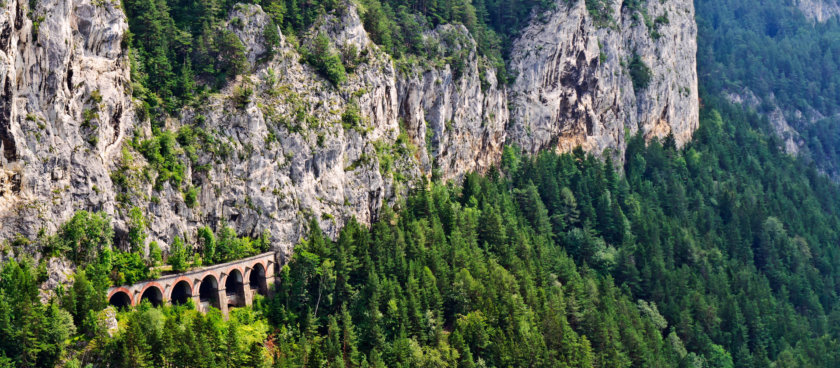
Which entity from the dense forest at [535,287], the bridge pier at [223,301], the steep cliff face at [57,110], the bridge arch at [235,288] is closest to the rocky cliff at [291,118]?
the steep cliff face at [57,110]

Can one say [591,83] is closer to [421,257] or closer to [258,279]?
[421,257]

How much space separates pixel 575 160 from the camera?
15675cm

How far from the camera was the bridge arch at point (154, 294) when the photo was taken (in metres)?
95.7

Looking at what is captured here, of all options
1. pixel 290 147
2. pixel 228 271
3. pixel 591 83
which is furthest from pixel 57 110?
pixel 591 83

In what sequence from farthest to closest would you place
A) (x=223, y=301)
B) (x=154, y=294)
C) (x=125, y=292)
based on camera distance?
(x=223, y=301) < (x=154, y=294) < (x=125, y=292)

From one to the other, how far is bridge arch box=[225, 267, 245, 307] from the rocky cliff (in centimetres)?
560

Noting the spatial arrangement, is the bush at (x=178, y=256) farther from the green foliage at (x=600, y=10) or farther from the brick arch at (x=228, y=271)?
the green foliage at (x=600, y=10)

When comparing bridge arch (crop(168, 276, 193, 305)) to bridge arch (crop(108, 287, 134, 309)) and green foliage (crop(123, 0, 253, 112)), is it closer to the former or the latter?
bridge arch (crop(108, 287, 134, 309))

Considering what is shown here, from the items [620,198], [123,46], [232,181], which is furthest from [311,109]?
[620,198]

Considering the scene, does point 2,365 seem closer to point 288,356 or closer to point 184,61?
point 288,356

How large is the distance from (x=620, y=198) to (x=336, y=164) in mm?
56499

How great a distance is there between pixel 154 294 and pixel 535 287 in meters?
46.8

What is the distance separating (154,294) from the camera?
9656 centimetres

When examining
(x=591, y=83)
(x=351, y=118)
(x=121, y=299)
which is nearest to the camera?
(x=121, y=299)
